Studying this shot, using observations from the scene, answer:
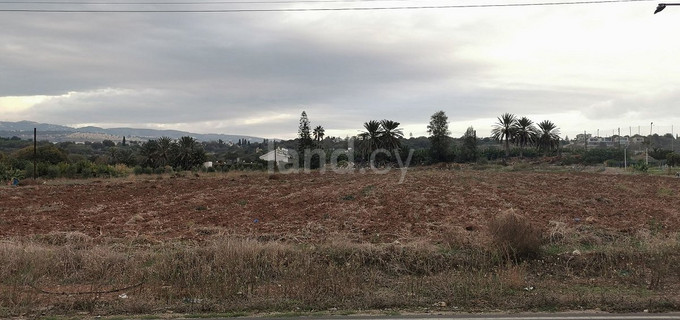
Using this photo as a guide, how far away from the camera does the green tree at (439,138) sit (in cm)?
8869

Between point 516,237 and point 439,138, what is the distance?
262ft

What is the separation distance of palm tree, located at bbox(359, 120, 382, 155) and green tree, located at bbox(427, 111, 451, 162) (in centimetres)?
1450

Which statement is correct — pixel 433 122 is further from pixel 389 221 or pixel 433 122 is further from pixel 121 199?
pixel 389 221

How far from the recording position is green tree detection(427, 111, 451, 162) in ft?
291

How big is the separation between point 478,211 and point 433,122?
74246mm

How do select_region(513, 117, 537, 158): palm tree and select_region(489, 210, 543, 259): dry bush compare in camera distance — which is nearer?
select_region(489, 210, 543, 259): dry bush

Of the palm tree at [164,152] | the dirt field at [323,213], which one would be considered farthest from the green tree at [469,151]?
the dirt field at [323,213]

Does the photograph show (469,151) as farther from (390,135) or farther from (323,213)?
(323,213)

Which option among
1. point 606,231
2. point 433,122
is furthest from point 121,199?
point 433,122

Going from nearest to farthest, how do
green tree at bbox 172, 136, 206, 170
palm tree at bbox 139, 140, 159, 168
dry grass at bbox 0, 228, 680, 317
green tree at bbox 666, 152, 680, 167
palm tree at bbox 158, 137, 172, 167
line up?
dry grass at bbox 0, 228, 680, 317 → green tree at bbox 666, 152, 680, 167 → green tree at bbox 172, 136, 206, 170 → palm tree at bbox 158, 137, 172, 167 → palm tree at bbox 139, 140, 159, 168

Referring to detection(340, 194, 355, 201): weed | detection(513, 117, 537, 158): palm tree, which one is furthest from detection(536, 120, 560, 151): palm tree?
detection(340, 194, 355, 201): weed

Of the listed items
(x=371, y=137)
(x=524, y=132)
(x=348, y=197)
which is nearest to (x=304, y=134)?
(x=371, y=137)

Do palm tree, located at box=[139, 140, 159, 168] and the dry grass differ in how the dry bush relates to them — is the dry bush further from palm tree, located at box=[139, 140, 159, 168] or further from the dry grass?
palm tree, located at box=[139, 140, 159, 168]

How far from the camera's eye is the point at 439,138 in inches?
3506
